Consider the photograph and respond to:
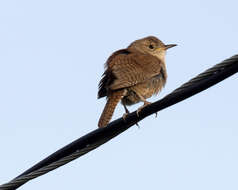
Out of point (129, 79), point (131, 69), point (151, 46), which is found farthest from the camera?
point (151, 46)

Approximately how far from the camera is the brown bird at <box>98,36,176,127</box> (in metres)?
5.96

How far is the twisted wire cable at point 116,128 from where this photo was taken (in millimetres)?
3201

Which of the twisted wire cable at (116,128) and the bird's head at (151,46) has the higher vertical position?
the bird's head at (151,46)

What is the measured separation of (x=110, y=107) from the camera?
18.9 ft

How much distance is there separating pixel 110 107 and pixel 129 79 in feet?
1.74

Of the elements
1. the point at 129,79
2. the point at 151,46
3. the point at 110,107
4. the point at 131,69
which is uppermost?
the point at 151,46

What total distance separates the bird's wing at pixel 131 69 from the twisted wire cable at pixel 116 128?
2.15 meters

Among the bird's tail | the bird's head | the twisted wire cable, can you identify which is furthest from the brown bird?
the twisted wire cable

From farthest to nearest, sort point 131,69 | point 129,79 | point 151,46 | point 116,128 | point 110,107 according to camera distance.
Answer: point 151,46
point 131,69
point 129,79
point 110,107
point 116,128

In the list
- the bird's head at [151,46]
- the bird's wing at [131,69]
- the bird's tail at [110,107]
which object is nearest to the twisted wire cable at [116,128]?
the bird's tail at [110,107]

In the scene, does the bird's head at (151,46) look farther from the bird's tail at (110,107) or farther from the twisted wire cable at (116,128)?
the twisted wire cable at (116,128)

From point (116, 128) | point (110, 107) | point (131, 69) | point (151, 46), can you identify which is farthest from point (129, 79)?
point (116, 128)

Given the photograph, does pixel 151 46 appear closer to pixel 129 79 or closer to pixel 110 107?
pixel 129 79

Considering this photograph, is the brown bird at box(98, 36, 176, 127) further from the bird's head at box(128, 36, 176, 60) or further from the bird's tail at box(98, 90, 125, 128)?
the bird's head at box(128, 36, 176, 60)
